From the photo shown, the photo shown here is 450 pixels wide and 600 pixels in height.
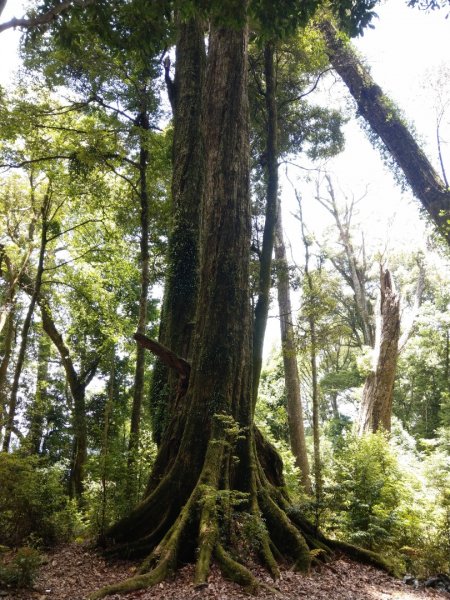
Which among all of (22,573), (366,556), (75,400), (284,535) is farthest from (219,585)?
(75,400)

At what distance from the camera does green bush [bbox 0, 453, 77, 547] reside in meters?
5.90

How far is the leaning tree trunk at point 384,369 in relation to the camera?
12.4 meters

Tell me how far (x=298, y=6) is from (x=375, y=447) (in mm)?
8182

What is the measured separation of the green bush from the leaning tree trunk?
29.2ft

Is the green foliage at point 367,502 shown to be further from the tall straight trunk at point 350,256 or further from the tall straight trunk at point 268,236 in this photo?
the tall straight trunk at point 350,256

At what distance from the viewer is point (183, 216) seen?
885 centimetres

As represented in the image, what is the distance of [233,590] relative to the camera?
3680mm

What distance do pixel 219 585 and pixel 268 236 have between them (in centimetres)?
621

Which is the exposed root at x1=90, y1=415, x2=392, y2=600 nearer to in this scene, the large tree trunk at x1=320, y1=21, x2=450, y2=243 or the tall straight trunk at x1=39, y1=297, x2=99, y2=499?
the large tree trunk at x1=320, y1=21, x2=450, y2=243

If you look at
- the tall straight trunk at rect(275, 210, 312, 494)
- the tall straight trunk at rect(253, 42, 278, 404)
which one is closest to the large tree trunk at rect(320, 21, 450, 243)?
the tall straight trunk at rect(253, 42, 278, 404)

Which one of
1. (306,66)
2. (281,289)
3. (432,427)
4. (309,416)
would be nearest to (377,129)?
(306,66)

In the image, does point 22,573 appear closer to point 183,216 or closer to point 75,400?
point 183,216

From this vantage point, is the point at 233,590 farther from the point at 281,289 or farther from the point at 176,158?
the point at 281,289

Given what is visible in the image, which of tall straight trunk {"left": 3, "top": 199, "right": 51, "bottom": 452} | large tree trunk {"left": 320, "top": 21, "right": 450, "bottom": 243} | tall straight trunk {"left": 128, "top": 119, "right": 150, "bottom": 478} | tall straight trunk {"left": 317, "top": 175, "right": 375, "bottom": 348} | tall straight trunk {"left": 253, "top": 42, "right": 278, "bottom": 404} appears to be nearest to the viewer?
tall straight trunk {"left": 253, "top": 42, "right": 278, "bottom": 404}
